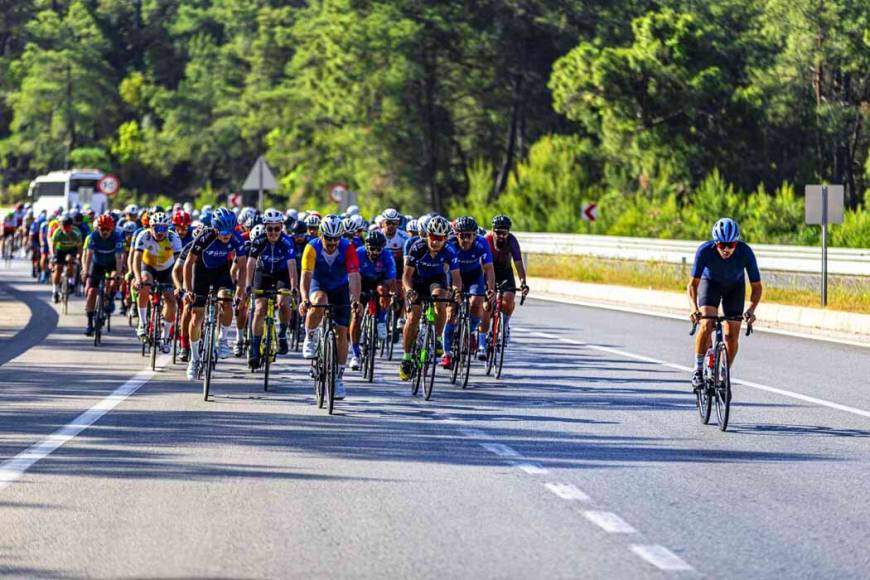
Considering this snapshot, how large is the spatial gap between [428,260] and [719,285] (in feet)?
12.6

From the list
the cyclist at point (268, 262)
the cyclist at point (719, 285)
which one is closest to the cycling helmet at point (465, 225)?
the cyclist at point (268, 262)

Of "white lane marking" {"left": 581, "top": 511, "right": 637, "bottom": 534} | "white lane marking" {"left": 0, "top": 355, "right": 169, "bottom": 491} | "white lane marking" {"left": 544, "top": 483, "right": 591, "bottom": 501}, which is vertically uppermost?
"white lane marking" {"left": 581, "top": 511, "right": 637, "bottom": 534}

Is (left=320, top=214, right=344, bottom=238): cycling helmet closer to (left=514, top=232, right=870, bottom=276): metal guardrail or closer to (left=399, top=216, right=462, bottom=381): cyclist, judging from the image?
(left=399, top=216, right=462, bottom=381): cyclist

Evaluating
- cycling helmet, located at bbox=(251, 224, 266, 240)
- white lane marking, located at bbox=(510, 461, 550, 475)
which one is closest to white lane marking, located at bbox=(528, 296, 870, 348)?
cycling helmet, located at bbox=(251, 224, 266, 240)

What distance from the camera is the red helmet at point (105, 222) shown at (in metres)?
23.3

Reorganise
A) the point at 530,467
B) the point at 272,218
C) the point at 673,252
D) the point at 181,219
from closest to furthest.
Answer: the point at 530,467 → the point at 272,218 → the point at 181,219 → the point at 673,252

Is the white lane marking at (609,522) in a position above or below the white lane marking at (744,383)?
above

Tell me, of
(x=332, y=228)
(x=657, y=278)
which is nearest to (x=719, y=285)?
(x=332, y=228)

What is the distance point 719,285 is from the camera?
14.4 metres

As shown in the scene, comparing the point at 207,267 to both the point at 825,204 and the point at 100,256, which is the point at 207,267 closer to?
the point at 100,256

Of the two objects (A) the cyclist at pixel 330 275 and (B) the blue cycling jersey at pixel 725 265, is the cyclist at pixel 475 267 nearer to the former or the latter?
(A) the cyclist at pixel 330 275

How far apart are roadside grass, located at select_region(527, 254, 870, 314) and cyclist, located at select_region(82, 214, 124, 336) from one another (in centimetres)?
1248

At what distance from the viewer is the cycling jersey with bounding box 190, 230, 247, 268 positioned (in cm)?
1752

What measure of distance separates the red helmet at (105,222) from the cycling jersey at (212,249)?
6024 mm
